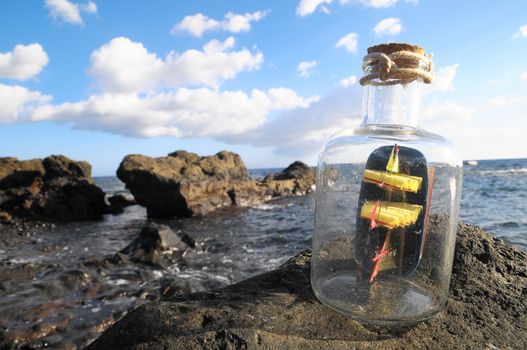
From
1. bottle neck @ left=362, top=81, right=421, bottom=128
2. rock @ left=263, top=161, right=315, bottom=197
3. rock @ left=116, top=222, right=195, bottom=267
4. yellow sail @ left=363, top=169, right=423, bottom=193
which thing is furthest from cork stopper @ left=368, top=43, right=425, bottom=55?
rock @ left=263, top=161, right=315, bottom=197

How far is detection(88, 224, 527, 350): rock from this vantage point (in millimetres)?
1303

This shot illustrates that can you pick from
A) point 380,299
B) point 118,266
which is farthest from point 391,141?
point 118,266

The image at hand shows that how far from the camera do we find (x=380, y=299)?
1.57 metres

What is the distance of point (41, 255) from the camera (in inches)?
328

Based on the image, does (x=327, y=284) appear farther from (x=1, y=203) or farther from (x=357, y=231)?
(x=1, y=203)

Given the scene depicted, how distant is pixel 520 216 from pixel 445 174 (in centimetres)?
1190

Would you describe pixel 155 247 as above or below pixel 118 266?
above

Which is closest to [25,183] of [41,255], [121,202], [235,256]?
[121,202]

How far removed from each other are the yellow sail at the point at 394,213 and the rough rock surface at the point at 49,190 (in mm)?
15425

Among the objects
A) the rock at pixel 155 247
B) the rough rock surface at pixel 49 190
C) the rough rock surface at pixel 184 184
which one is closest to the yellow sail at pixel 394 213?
the rock at pixel 155 247

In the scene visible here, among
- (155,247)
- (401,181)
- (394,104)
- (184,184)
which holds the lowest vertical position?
(155,247)

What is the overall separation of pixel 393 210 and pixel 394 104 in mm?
540

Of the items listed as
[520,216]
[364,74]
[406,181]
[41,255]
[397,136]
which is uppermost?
[364,74]

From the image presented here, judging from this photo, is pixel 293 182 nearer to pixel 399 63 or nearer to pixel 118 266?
pixel 118 266
